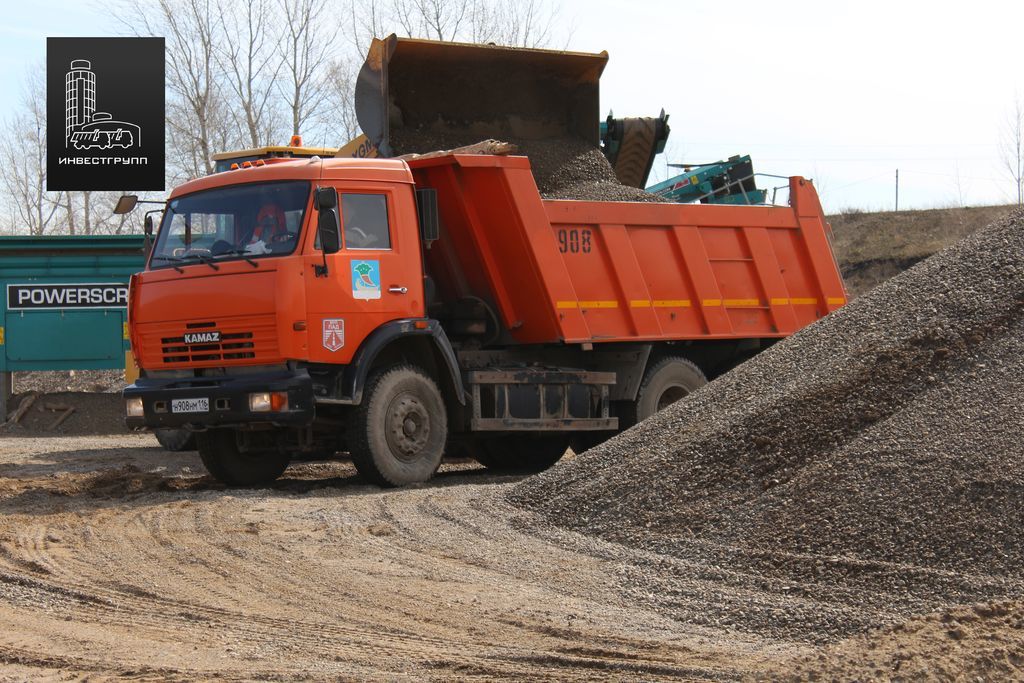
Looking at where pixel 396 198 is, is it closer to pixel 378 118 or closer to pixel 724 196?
pixel 378 118

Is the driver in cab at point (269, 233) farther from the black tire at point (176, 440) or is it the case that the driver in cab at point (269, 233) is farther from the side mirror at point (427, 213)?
the black tire at point (176, 440)

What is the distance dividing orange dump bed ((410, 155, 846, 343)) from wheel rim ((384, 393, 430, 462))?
137 centimetres

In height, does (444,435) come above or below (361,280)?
below

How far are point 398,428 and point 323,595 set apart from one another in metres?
3.75

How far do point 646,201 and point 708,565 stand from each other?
6.17 meters

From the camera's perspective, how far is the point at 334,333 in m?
9.38

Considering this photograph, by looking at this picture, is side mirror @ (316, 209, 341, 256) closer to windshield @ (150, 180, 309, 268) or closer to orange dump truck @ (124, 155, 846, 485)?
orange dump truck @ (124, 155, 846, 485)

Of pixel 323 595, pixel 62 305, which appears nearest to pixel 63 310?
pixel 62 305

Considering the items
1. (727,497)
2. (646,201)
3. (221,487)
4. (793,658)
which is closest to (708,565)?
(727,497)

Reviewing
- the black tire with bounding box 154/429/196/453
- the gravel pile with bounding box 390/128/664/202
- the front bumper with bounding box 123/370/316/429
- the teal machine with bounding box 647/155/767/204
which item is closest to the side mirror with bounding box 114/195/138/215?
the front bumper with bounding box 123/370/316/429

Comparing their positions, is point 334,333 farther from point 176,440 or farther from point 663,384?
A: point 176,440

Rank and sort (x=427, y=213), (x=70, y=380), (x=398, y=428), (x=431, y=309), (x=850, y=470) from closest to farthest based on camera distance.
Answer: (x=850, y=470) < (x=398, y=428) < (x=427, y=213) < (x=431, y=309) < (x=70, y=380)

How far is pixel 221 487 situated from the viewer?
10.5 meters

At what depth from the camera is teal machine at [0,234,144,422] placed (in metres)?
17.4
